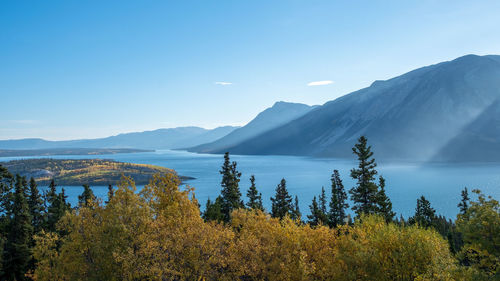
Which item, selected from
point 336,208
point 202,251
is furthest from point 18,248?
point 336,208

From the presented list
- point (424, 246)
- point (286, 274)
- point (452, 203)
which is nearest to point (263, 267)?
point (286, 274)

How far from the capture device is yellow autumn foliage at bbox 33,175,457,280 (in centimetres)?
2695

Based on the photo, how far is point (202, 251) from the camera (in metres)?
27.9

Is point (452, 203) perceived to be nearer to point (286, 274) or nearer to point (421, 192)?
point (421, 192)

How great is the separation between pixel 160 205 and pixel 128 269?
8.98 meters

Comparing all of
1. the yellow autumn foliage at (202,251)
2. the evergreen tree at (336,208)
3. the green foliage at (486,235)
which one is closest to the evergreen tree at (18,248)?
the yellow autumn foliage at (202,251)

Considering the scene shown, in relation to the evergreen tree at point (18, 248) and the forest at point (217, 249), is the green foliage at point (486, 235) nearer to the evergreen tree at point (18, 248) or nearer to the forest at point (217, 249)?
the forest at point (217, 249)

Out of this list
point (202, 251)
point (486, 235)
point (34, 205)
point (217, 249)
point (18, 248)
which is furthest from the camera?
point (34, 205)

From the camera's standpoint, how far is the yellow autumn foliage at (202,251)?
27.0m

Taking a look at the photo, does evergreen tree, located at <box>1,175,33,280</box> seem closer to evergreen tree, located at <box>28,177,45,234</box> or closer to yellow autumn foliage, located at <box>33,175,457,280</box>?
evergreen tree, located at <box>28,177,45,234</box>

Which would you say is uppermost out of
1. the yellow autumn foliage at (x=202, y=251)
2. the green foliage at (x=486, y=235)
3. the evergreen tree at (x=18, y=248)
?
the green foliage at (x=486, y=235)

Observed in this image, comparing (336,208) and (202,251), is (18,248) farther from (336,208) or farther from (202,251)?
(336,208)

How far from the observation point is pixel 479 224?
21.0 meters

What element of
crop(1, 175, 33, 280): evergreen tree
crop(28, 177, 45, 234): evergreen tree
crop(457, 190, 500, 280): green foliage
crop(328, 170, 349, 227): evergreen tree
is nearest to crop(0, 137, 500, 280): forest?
crop(457, 190, 500, 280): green foliage
